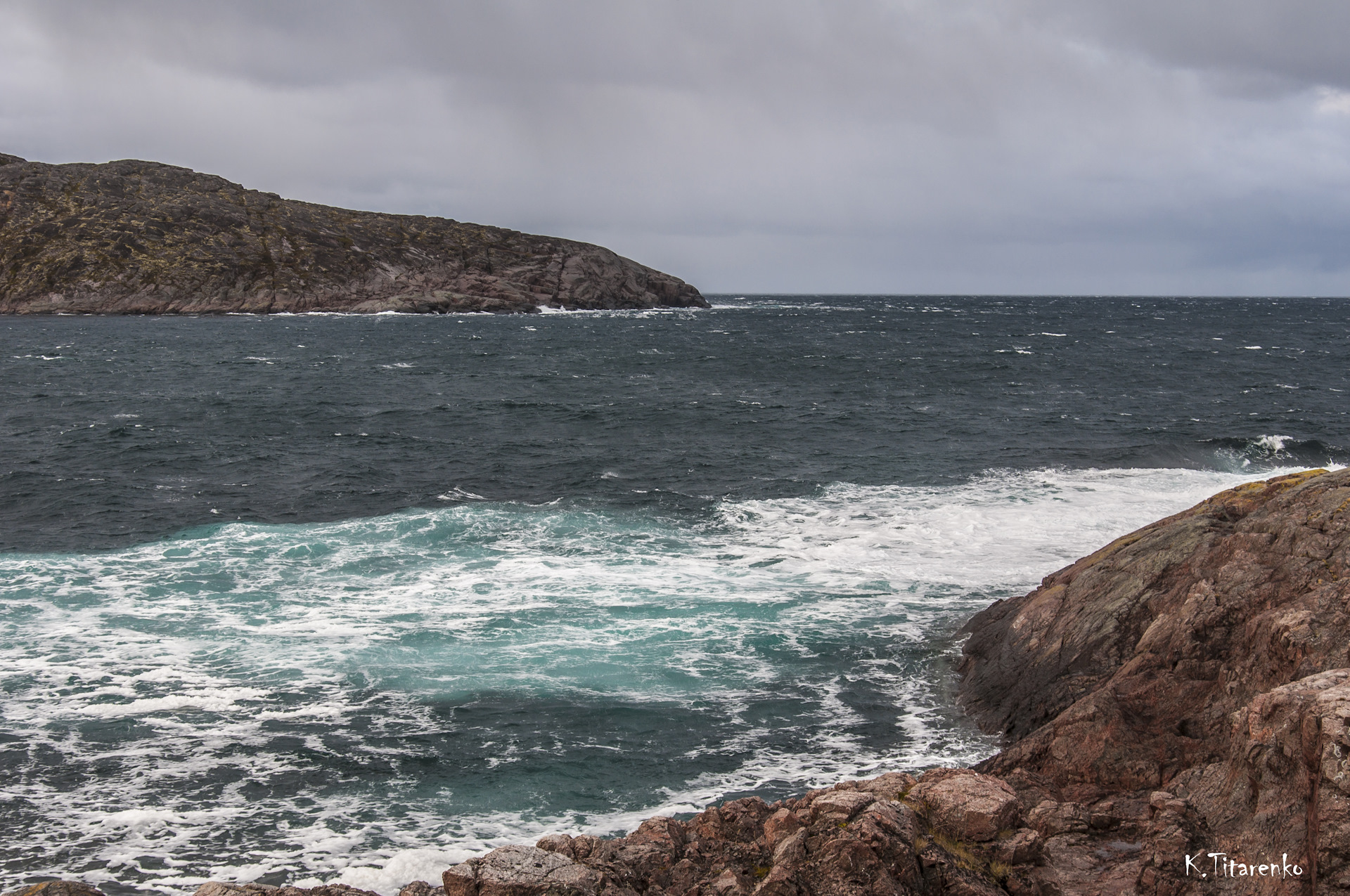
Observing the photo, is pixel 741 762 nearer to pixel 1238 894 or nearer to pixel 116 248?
pixel 1238 894

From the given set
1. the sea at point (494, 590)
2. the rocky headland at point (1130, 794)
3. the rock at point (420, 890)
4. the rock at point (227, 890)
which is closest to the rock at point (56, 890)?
the rocky headland at point (1130, 794)

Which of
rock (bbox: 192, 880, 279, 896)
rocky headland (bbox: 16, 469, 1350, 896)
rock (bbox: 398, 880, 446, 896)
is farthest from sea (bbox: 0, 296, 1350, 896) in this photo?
rocky headland (bbox: 16, 469, 1350, 896)

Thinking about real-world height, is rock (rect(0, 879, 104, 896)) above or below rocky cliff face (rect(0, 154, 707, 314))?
below

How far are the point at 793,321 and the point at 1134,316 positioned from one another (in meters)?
75.5

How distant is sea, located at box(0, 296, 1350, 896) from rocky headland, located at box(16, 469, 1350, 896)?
306 centimetres

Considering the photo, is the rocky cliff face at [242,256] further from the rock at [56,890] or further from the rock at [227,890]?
the rock at [227,890]

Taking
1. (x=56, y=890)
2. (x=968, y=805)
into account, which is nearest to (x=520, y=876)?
(x=56, y=890)

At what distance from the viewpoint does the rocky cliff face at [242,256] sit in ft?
474

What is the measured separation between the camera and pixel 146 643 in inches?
832

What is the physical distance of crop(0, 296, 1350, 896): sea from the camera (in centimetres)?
1495

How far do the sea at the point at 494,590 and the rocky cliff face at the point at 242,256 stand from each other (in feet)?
303

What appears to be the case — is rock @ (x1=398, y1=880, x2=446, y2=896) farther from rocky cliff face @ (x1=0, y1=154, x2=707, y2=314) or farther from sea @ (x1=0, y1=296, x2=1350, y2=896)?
rocky cliff face @ (x1=0, y1=154, x2=707, y2=314)

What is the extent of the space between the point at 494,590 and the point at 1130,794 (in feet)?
56.7

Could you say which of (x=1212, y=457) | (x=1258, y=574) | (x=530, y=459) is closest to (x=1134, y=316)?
(x=1212, y=457)
